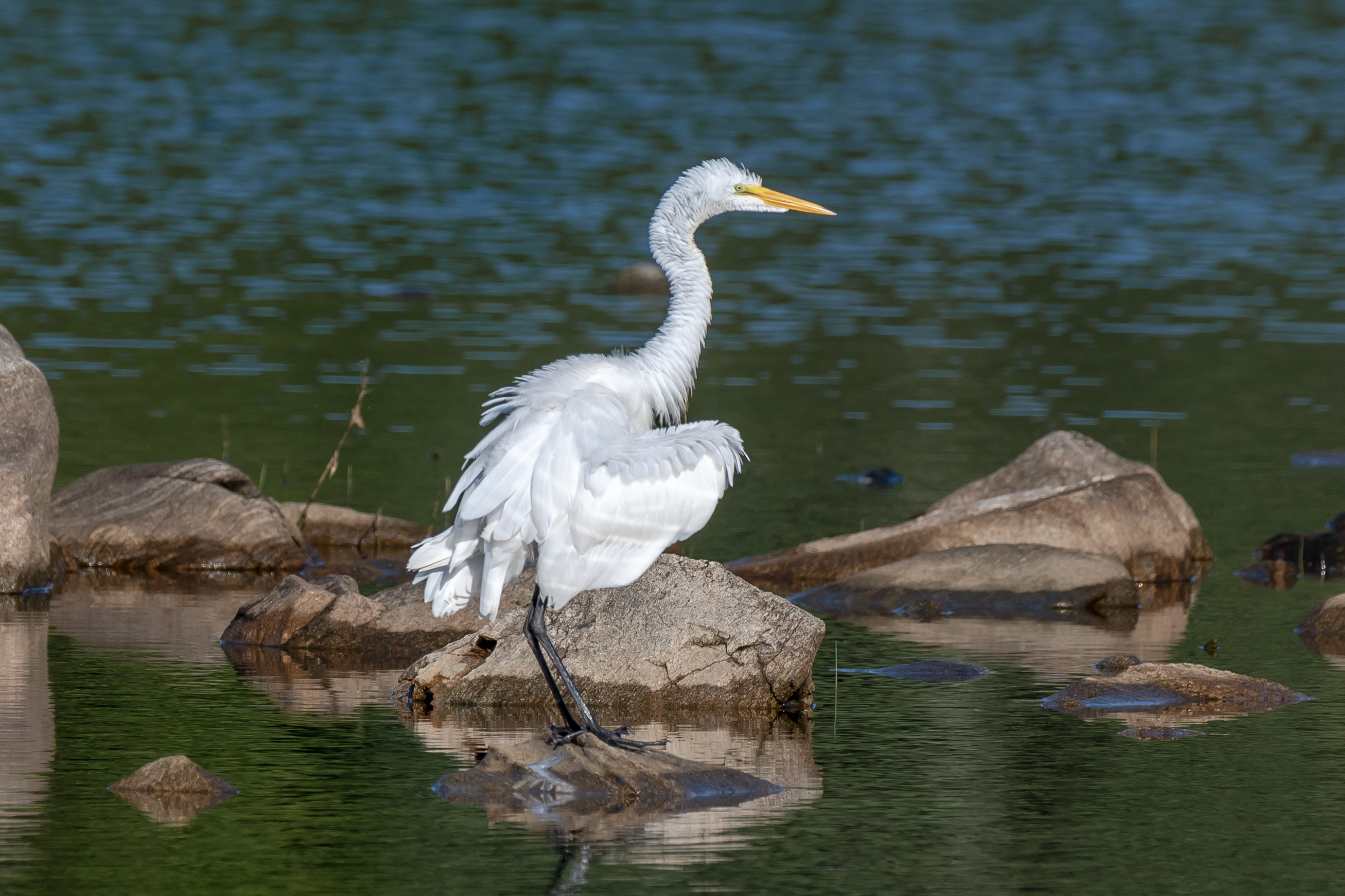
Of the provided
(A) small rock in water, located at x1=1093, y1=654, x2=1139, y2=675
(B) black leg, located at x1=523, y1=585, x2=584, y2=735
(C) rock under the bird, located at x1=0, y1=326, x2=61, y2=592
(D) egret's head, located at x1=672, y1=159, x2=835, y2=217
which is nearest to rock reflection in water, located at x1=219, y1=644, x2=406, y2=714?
(B) black leg, located at x1=523, y1=585, x2=584, y2=735

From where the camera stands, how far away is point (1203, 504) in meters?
17.7

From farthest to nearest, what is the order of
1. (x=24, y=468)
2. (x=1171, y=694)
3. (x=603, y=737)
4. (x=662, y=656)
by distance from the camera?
(x=24, y=468) < (x=1171, y=694) < (x=662, y=656) < (x=603, y=737)

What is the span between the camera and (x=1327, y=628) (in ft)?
43.3

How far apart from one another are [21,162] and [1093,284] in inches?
755

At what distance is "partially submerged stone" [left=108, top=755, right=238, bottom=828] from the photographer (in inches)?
367

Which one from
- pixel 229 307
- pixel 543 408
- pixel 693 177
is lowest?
pixel 229 307

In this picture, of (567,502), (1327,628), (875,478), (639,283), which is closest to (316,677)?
(567,502)

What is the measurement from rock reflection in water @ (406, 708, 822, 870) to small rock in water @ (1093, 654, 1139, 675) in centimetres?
210

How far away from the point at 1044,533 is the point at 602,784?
6308 millimetres

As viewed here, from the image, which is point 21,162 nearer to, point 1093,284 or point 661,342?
point 1093,284


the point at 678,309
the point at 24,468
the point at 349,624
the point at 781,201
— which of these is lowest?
the point at 349,624

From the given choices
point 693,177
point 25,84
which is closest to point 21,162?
point 25,84

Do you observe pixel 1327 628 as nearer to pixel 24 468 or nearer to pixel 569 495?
pixel 569 495

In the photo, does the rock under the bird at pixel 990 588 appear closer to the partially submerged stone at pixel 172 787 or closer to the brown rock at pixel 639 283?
the partially submerged stone at pixel 172 787
